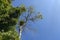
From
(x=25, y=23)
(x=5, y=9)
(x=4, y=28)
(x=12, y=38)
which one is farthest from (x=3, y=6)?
(x=25, y=23)

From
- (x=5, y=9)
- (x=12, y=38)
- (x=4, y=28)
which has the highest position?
(x=5, y=9)

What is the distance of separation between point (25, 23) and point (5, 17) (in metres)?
6.26

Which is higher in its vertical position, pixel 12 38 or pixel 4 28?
pixel 4 28

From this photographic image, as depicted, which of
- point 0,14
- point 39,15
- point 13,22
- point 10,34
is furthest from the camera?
point 39,15

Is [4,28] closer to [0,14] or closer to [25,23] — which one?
[0,14]

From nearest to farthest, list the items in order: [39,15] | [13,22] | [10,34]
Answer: [10,34] < [13,22] < [39,15]

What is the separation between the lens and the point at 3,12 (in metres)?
16.4

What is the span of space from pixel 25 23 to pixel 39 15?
5.02 ft

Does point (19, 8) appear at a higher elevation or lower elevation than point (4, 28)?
higher

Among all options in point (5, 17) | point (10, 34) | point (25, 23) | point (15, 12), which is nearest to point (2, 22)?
point (5, 17)

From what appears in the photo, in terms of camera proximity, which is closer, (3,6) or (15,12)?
(3,6)

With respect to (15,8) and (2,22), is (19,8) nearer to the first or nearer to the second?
(15,8)

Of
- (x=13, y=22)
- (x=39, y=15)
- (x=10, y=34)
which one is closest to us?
(x=10, y=34)

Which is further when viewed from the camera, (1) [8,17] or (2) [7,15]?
(1) [8,17]
